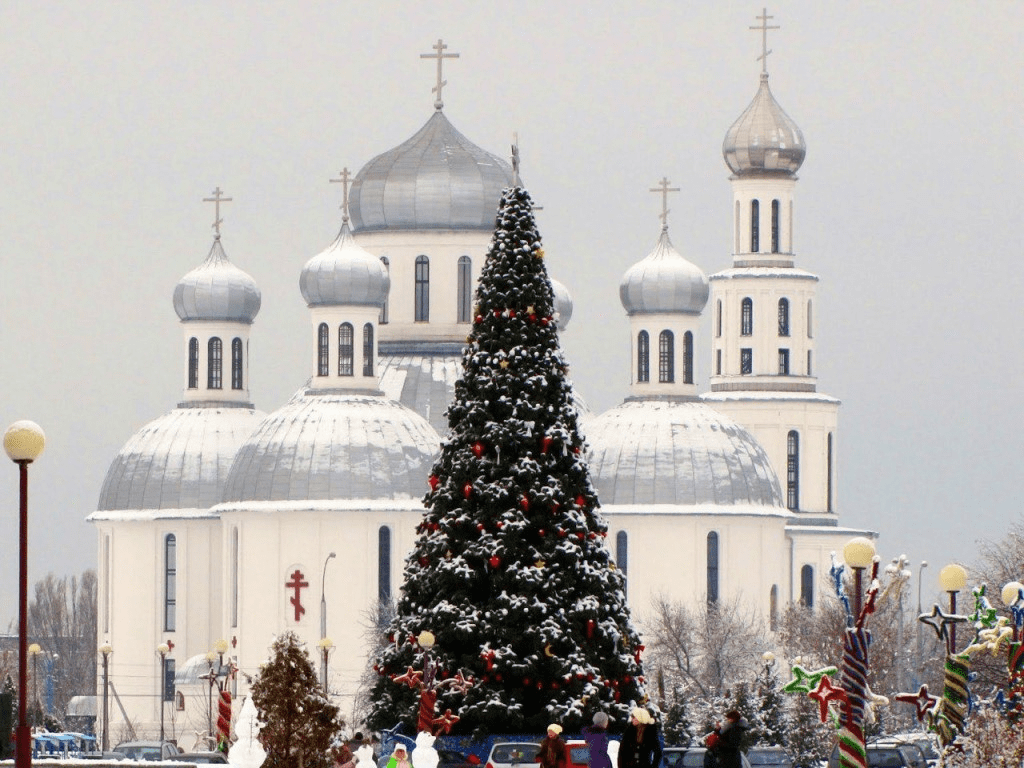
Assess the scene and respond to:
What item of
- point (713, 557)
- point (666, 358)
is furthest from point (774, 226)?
point (713, 557)

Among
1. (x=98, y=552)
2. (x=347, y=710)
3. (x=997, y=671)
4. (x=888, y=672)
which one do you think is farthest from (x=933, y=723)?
(x=98, y=552)

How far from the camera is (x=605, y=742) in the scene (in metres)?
36.8

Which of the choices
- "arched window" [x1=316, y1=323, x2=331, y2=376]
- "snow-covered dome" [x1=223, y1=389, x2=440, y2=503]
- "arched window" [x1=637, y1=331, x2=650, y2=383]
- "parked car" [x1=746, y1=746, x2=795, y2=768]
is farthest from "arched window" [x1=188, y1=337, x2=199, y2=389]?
"parked car" [x1=746, y1=746, x2=795, y2=768]

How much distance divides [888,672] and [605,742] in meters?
43.5

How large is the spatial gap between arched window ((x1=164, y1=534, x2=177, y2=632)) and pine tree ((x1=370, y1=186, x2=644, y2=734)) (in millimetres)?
57997

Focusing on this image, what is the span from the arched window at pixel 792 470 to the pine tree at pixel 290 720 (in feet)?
224

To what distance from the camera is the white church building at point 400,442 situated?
94188 millimetres

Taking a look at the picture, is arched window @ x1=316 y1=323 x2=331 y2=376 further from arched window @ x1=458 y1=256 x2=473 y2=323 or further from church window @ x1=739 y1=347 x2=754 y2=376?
church window @ x1=739 y1=347 x2=754 y2=376

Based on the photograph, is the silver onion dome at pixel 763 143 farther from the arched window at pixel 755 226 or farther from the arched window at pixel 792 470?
the arched window at pixel 792 470

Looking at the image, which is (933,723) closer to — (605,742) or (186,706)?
(605,742)

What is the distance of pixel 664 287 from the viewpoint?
99.9 meters

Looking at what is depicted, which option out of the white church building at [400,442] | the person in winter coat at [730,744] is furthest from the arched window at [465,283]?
the person in winter coat at [730,744]

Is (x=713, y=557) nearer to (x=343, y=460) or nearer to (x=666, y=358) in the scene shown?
(x=666, y=358)

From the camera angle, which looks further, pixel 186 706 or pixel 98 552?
pixel 98 552
